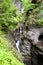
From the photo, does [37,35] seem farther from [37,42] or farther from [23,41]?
[23,41]

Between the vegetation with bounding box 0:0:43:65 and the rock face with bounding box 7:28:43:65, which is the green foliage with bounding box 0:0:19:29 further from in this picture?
the rock face with bounding box 7:28:43:65

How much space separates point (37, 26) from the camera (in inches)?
406

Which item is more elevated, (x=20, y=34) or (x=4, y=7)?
(x=4, y=7)

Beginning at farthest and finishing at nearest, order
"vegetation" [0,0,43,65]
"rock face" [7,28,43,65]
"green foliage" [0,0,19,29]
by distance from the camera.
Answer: "rock face" [7,28,43,65], "green foliage" [0,0,19,29], "vegetation" [0,0,43,65]

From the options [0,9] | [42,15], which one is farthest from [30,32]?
[0,9]

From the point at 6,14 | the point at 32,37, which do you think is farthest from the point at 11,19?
the point at 32,37

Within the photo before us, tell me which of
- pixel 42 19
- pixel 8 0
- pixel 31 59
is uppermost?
pixel 8 0

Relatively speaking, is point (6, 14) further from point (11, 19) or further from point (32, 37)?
point (32, 37)

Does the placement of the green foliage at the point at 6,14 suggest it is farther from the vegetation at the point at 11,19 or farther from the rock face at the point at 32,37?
the rock face at the point at 32,37

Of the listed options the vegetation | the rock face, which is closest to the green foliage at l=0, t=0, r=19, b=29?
the vegetation

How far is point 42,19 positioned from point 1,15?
4.16 metres

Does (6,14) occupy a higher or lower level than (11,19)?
higher

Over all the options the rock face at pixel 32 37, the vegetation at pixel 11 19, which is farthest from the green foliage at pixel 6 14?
the rock face at pixel 32 37

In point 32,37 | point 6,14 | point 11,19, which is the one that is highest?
point 6,14
